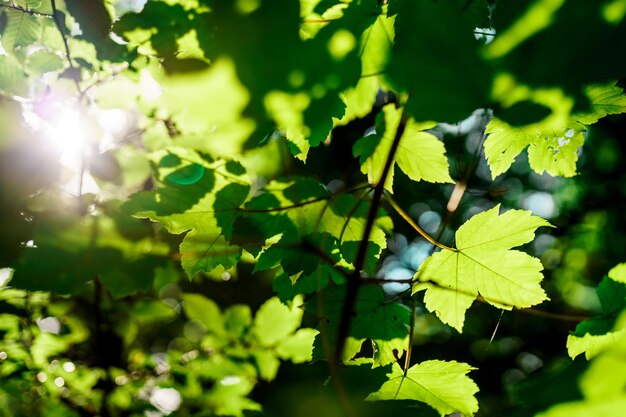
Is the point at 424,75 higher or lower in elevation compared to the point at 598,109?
higher

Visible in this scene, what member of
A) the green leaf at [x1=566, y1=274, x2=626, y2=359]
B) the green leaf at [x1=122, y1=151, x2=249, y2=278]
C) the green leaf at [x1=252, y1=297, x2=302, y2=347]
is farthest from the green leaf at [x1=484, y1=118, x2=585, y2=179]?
the green leaf at [x1=252, y1=297, x2=302, y2=347]

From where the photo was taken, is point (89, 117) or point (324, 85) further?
Result: point (89, 117)

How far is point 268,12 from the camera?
55 centimetres

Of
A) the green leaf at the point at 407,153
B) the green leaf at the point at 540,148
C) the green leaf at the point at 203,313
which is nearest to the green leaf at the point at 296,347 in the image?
the green leaf at the point at 203,313

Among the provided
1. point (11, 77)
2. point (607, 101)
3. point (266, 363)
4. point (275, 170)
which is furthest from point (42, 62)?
point (607, 101)

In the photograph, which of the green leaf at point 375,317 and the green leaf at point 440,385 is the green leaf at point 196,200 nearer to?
the green leaf at point 375,317

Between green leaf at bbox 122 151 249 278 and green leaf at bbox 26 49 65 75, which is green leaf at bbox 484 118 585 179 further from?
green leaf at bbox 26 49 65 75

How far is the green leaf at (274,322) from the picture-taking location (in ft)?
7.13

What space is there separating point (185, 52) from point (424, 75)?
2.58 feet

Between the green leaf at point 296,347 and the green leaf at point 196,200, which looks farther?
the green leaf at point 296,347

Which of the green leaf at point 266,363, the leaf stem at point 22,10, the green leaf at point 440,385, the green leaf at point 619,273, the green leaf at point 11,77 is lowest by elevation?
the green leaf at point 266,363

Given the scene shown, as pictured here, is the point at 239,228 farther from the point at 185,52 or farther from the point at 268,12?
the point at 268,12

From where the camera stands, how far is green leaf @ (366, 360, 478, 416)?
1162mm

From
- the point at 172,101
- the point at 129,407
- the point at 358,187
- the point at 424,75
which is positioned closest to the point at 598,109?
the point at 358,187
